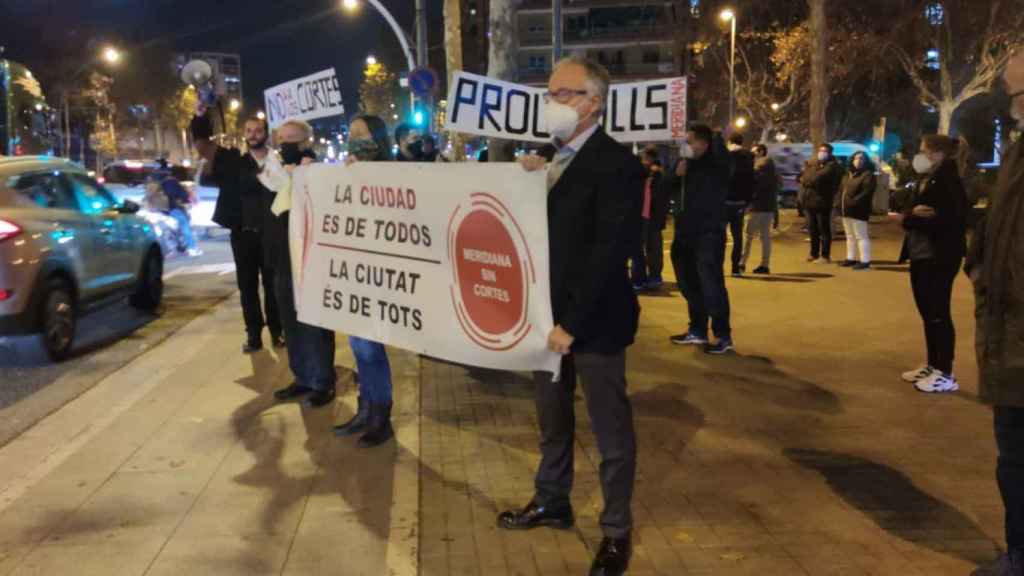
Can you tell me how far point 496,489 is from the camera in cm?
463

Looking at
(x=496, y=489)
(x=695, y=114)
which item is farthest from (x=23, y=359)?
(x=695, y=114)

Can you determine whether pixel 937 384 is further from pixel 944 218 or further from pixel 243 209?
pixel 243 209

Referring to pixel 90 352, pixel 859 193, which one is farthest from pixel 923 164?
pixel 90 352

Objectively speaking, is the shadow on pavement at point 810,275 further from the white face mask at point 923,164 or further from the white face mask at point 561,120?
the white face mask at point 561,120

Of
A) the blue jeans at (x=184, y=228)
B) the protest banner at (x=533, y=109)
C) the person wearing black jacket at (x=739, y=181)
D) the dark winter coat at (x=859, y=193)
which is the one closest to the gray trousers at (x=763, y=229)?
the person wearing black jacket at (x=739, y=181)

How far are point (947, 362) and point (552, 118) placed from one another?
168 inches

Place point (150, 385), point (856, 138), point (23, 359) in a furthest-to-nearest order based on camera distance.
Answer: point (856, 138) < point (23, 359) < point (150, 385)

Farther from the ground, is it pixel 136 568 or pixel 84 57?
pixel 84 57

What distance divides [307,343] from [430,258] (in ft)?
6.91

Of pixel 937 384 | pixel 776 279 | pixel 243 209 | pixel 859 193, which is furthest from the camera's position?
pixel 859 193

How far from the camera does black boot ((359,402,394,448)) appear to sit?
536 cm

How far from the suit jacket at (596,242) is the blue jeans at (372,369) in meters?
1.91

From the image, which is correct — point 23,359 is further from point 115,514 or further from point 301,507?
point 301,507

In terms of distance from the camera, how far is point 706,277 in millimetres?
7574
